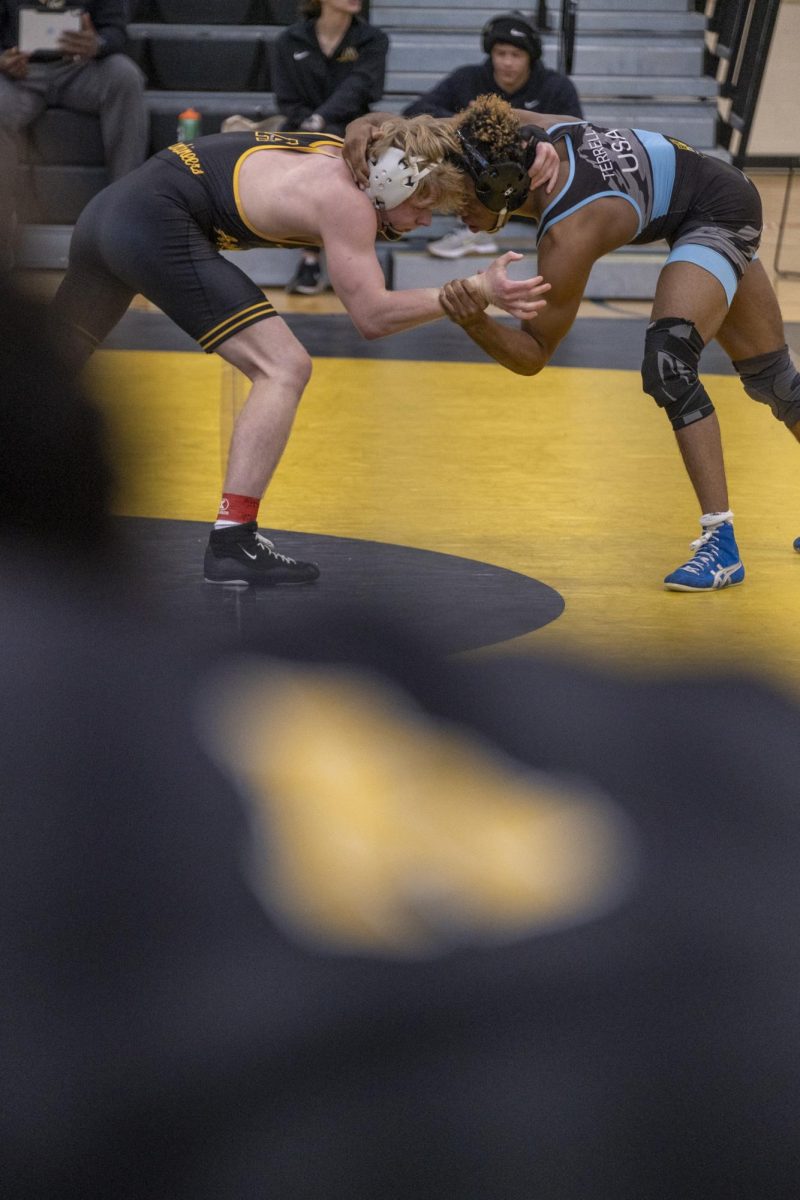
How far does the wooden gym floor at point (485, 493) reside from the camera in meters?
3.26

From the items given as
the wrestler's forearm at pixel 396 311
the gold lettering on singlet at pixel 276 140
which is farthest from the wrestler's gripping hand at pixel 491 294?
the gold lettering on singlet at pixel 276 140

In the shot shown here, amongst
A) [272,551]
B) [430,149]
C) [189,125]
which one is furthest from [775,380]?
[189,125]

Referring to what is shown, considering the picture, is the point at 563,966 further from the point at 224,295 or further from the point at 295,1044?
the point at 224,295

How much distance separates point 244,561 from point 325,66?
4986mm

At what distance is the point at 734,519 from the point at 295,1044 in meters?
2.64

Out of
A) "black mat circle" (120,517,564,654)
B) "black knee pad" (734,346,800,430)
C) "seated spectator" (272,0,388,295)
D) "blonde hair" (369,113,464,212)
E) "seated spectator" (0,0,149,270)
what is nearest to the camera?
"blonde hair" (369,113,464,212)

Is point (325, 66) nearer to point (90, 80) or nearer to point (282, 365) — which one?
point (90, 80)

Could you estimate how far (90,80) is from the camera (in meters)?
7.96

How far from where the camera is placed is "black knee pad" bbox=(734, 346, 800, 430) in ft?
12.3

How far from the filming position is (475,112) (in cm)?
313

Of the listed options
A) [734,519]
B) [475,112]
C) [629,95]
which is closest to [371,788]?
[475,112]

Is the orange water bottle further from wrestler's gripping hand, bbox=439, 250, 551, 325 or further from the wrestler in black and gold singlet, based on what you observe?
wrestler's gripping hand, bbox=439, 250, 551, 325

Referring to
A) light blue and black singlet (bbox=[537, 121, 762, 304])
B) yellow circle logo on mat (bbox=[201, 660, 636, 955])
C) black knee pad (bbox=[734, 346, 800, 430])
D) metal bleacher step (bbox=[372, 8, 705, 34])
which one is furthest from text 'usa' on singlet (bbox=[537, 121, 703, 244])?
metal bleacher step (bbox=[372, 8, 705, 34])

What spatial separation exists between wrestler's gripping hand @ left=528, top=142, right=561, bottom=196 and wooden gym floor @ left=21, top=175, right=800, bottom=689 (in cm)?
86
